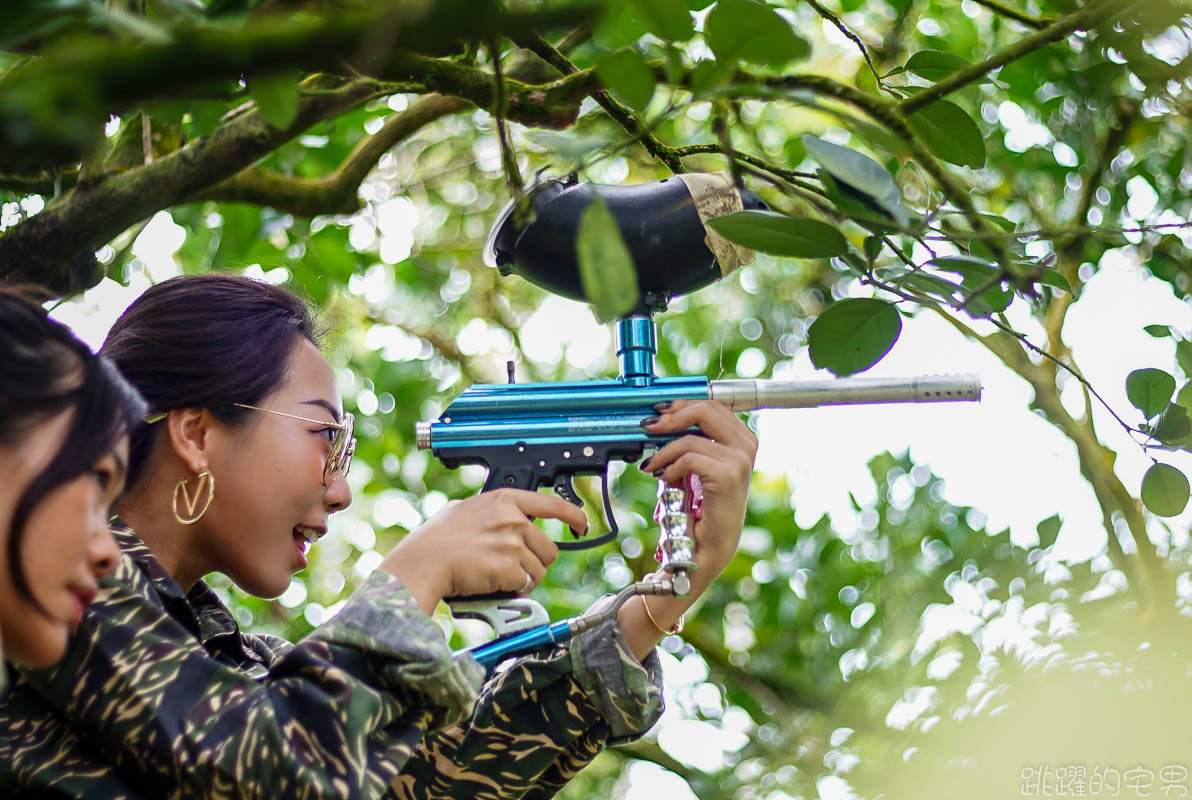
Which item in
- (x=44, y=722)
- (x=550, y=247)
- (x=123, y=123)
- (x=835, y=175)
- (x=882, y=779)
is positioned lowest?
(x=882, y=779)

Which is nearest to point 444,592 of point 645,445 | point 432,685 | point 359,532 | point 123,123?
point 432,685

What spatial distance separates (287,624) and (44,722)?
255 centimetres

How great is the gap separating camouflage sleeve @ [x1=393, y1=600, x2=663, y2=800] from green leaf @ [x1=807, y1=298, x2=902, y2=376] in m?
0.69

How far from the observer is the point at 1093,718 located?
78.0 inches

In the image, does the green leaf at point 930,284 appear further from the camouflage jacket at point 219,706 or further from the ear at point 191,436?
the ear at point 191,436

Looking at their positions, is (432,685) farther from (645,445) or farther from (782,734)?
(782,734)

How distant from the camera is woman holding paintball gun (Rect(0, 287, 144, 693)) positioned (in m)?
1.11

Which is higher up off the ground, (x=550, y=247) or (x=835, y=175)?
(x=835, y=175)

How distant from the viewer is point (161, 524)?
1.73m

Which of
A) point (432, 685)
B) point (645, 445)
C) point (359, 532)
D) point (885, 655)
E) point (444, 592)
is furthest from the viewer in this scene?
point (359, 532)

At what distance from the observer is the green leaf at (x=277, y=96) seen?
973mm

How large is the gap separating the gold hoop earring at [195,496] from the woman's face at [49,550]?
521 millimetres

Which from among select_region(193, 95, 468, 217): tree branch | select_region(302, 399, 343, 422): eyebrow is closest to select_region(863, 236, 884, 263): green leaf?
select_region(302, 399, 343, 422): eyebrow

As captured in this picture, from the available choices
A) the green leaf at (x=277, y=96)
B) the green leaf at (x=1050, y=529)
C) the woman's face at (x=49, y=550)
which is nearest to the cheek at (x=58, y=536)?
the woman's face at (x=49, y=550)
